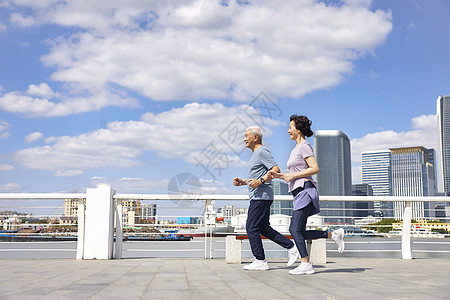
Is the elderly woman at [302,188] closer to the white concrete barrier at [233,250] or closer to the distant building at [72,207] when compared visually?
the white concrete barrier at [233,250]

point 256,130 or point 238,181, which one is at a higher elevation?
point 256,130

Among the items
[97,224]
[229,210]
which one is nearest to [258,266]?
[229,210]

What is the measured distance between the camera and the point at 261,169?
16.2ft

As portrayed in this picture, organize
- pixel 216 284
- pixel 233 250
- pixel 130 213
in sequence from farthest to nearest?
pixel 130 213, pixel 233 250, pixel 216 284

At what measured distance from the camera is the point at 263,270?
480 cm

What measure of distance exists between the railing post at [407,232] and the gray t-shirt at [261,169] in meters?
3.16

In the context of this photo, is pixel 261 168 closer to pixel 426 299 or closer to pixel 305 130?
pixel 305 130

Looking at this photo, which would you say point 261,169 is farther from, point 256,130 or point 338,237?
point 338,237

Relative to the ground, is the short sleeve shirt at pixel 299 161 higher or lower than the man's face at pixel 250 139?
lower

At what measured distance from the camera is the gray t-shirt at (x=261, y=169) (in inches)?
192

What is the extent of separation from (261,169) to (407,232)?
3.37 metres

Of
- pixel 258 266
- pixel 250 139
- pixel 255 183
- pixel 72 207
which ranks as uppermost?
pixel 250 139

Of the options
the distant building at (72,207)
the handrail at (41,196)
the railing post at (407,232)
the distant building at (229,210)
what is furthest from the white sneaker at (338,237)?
the distant building at (72,207)

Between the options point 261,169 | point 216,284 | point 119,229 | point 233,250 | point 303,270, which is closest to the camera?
point 216,284
